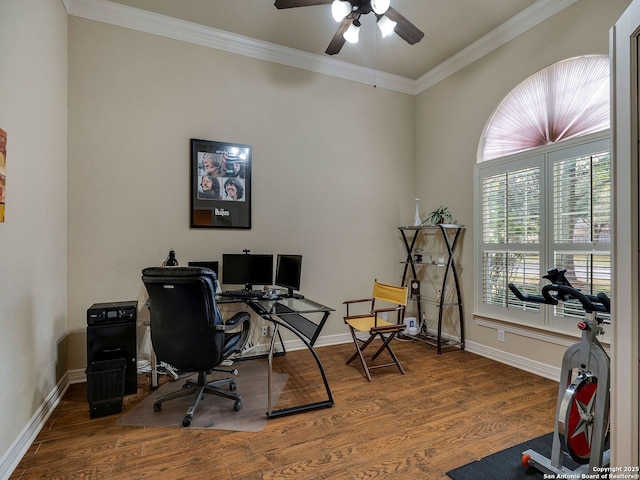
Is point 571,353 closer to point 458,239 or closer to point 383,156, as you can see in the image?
point 458,239

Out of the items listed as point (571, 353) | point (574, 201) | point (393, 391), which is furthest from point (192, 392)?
point (574, 201)

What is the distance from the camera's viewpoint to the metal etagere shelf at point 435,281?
13.3 feet

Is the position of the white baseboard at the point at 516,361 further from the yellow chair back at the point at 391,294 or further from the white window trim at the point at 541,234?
the yellow chair back at the point at 391,294

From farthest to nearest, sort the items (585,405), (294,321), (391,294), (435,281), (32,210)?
(435,281), (391,294), (294,321), (32,210), (585,405)

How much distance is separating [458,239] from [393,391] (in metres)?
2.11

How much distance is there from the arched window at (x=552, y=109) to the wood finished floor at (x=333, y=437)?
237 cm

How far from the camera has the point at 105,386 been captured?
8.08 feet

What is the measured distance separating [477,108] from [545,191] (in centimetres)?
132

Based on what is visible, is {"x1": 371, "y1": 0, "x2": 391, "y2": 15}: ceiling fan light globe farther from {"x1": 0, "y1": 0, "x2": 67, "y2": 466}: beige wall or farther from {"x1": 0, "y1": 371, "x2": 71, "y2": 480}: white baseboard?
{"x1": 0, "y1": 371, "x2": 71, "y2": 480}: white baseboard

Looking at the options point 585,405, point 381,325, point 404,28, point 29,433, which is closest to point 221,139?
point 404,28

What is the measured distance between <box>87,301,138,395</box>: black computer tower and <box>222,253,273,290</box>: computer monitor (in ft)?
3.16

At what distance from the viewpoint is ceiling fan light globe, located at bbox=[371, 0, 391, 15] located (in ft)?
7.89

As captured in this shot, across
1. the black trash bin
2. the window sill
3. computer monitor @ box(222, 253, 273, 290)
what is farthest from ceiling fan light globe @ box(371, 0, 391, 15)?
the black trash bin

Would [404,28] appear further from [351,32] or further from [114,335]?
[114,335]
